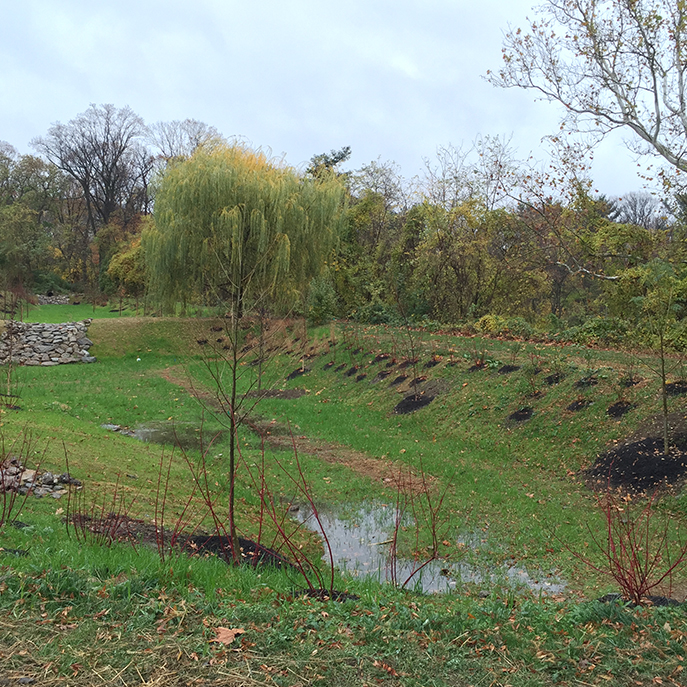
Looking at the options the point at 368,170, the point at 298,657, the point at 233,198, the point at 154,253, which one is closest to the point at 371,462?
the point at 298,657

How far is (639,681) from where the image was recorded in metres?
2.47

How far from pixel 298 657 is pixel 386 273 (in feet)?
65.3

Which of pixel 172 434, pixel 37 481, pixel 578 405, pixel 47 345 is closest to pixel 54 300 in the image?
pixel 47 345

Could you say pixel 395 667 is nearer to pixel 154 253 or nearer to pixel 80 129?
pixel 154 253

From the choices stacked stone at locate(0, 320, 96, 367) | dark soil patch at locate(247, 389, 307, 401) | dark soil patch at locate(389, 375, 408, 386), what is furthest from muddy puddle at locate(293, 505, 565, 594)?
stacked stone at locate(0, 320, 96, 367)

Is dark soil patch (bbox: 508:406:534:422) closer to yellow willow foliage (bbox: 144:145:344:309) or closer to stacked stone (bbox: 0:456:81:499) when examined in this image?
stacked stone (bbox: 0:456:81:499)

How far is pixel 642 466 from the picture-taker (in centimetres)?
716

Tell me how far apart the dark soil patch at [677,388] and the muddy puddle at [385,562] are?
4.50m

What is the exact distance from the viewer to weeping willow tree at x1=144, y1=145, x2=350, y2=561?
57.7 ft

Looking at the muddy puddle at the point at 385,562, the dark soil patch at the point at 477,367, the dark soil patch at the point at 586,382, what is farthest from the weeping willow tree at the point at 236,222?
the muddy puddle at the point at 385,562

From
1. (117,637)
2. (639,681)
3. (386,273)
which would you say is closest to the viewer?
(639,681)

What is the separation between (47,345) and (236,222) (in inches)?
344

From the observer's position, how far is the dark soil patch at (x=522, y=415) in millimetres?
9751

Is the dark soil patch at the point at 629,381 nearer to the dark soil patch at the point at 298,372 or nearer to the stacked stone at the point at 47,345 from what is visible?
the dark soil patch at the point at 298,372
